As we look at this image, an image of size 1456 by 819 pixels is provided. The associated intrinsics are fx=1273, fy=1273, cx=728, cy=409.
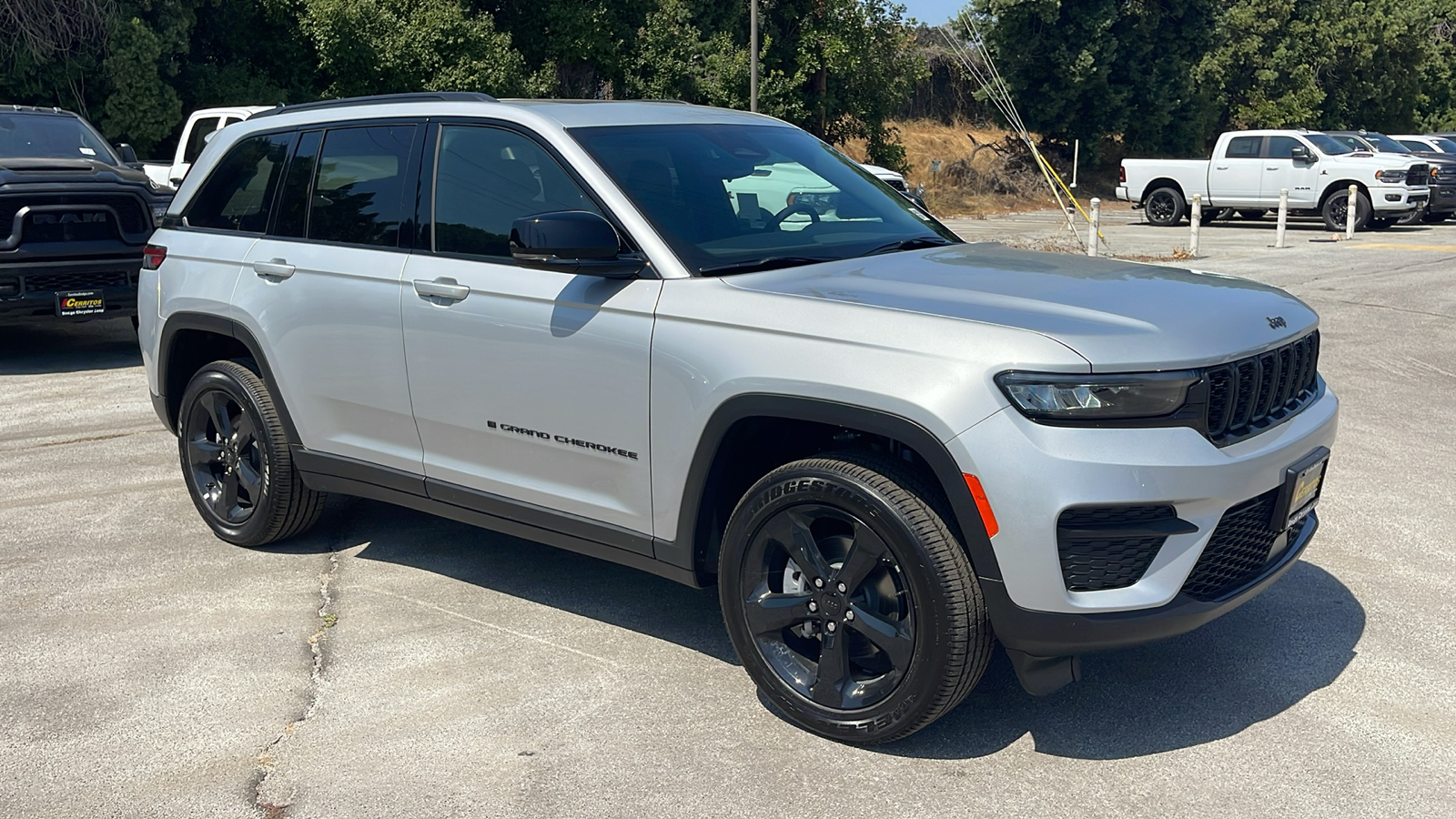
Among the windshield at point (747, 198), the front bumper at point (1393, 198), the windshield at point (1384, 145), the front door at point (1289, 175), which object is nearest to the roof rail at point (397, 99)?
the windshield at point (747, 198)

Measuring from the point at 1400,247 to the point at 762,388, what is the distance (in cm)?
2054

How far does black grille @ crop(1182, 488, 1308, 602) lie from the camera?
136 inches

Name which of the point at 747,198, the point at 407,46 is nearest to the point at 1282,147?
the point at 407,46

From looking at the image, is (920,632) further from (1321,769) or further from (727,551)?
(1321,769)

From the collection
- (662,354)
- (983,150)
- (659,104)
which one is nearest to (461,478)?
(662,354)

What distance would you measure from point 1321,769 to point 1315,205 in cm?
2405

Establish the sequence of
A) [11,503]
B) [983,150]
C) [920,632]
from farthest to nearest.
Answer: [983,150], [11,503], [920,632]

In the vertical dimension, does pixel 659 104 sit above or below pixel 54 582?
above

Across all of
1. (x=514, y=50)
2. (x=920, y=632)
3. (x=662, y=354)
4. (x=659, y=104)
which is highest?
(x=514, y=50)

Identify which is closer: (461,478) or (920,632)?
(920,632)

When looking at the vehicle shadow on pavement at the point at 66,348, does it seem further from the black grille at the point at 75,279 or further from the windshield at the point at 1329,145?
the windshield at the point at 1329,145

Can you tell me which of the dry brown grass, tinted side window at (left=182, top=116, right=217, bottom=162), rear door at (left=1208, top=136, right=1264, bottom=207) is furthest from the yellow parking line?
tinted side window at (left=182, top=116, right=217, bottom=162)

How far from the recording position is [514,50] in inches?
1070

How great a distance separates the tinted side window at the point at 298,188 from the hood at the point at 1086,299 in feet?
7.18
